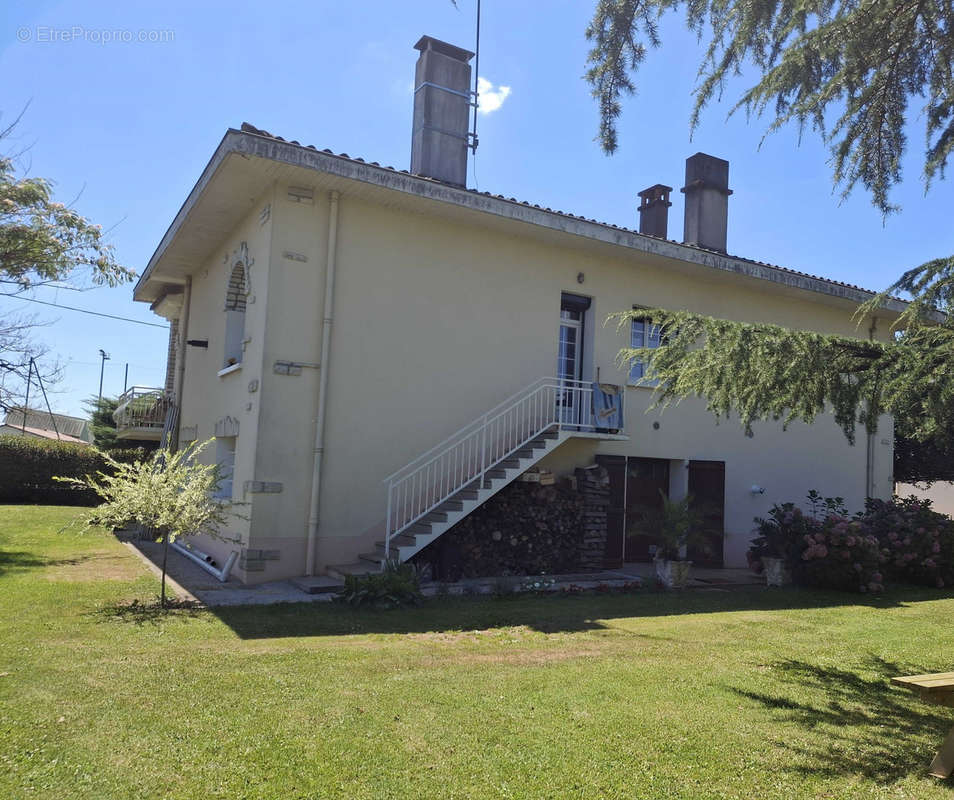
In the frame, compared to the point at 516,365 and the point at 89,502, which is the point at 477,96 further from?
the point at 89,502

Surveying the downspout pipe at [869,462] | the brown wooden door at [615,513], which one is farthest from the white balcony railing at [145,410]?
the downspout pipe at [869,462]

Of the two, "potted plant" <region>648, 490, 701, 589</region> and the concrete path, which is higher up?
"potted plant" <region>648, 490, 701, 589</region>

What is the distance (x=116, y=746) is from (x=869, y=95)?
7319mm

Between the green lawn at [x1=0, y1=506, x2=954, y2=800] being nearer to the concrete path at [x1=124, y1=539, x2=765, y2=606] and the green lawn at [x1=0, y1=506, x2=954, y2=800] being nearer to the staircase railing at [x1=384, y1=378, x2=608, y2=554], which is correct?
→ the concrete path at [x1=124, y1=539, x2=765, y2=606]

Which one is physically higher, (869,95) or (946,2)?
(946,2)

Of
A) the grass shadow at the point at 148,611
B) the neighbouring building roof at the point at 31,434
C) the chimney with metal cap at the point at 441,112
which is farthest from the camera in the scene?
the neighbouring building roof at the point at 31,434

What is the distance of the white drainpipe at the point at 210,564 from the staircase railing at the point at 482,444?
194cm

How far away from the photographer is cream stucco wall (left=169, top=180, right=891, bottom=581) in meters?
9.48

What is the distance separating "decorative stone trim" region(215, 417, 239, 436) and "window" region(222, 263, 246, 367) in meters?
1.02

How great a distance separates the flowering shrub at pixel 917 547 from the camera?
36.6 feet

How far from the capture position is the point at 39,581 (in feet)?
27.5

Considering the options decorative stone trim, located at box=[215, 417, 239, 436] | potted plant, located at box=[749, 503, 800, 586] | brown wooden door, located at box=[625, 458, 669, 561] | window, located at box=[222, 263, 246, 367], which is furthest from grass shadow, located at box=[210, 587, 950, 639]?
Result: window, located at box=[222, 263, 246, 367]

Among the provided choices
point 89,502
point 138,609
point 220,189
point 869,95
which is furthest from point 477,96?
point 89,502

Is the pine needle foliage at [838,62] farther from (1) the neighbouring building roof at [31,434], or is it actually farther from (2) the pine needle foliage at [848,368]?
(1) the neighbouring building roof at [31,434]
